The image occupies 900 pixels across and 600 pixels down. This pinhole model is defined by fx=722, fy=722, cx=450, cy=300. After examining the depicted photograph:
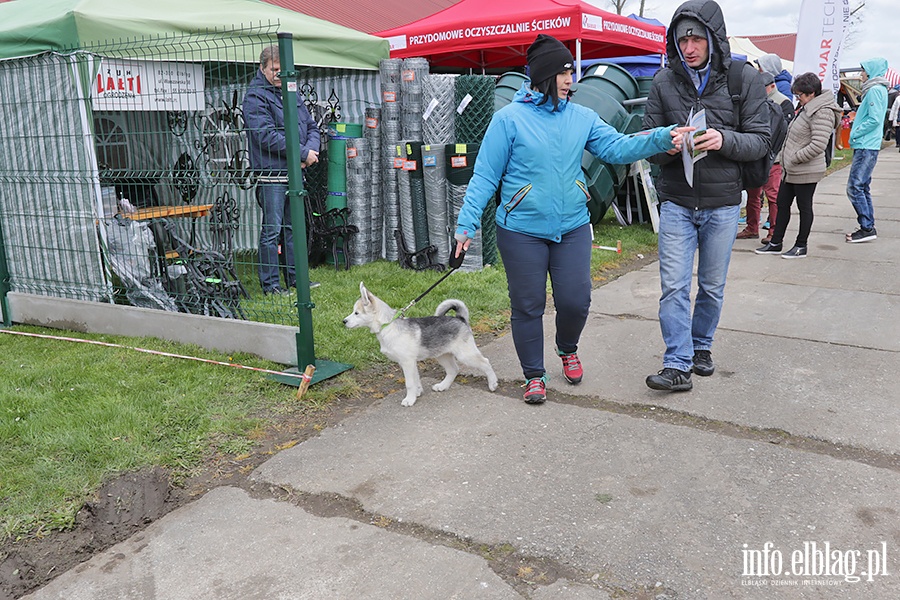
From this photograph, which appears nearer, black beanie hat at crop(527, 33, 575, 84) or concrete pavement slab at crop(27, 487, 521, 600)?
concrete pavement slab at crop(27, 487, 521, 600)

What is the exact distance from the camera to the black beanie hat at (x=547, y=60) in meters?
3.78

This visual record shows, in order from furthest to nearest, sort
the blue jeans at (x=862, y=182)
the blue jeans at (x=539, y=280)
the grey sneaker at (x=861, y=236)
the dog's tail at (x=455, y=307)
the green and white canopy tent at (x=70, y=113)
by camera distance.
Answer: the grey sneaker at (x=861, y=236), the blue jeans at (x=862, y=182), the green and white canopy tent at (x=70, y=113), the dog's tail at (x=455, y=307), the blue jeans at (x=539, y=280)

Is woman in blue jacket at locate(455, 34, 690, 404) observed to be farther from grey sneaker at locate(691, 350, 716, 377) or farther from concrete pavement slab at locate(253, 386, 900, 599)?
grey sneaker at locate(691, 350, 716, 377)

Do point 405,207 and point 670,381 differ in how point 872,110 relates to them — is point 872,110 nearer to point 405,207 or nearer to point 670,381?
point 405,207

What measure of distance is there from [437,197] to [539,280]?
3433mm

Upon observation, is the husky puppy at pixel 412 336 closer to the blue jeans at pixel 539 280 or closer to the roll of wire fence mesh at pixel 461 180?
the blue jeans at pixel 539 280

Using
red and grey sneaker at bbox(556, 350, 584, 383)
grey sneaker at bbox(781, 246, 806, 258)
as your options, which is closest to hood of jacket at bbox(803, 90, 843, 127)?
grey sneaker at bbox(781, 246, 806, 258)

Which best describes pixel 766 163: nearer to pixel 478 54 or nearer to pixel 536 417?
pixel 536 417

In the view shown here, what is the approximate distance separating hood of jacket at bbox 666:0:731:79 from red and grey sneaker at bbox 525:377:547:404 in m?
1.92

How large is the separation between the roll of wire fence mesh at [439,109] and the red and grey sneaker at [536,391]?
12.8ft

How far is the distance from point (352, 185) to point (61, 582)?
216 inches

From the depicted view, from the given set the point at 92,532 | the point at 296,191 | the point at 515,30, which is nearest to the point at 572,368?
the point at 296,191

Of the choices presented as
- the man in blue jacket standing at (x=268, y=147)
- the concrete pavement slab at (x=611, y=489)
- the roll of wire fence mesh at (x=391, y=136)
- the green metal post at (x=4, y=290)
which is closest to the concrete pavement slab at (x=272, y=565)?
the concrete pavement slab at (x=611, y=489)

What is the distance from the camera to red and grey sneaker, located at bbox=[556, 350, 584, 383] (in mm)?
4488
